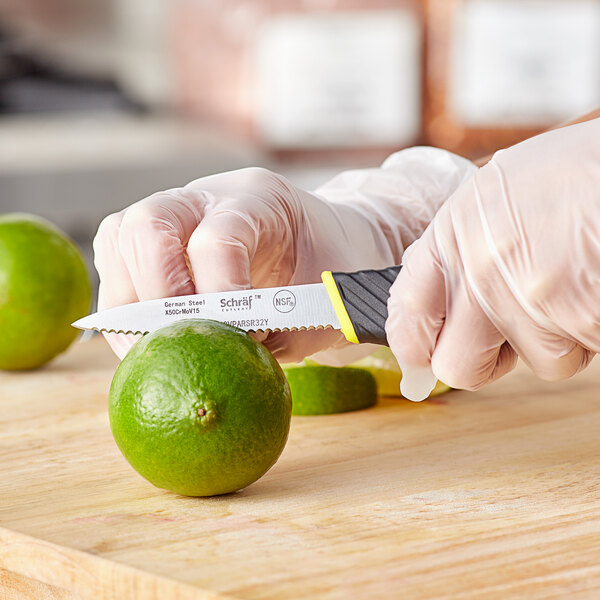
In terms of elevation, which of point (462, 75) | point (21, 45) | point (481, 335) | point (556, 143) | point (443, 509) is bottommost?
point (462, 75)

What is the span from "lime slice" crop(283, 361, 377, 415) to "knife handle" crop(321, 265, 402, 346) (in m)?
0.25

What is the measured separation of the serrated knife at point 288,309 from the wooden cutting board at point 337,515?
142 mm

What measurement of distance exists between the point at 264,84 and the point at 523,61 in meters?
1.27

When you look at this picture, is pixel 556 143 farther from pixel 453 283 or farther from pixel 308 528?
pixel 308 528

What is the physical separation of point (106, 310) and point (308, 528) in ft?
1.10

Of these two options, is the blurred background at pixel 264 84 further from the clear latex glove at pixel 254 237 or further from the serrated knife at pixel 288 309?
the serrated knife at pixel 288 309

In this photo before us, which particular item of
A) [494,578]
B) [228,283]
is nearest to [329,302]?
[228,283]

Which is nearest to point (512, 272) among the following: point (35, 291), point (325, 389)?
point (325, 389)

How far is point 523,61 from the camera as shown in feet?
14.4

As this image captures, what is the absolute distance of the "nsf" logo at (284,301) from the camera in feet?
2.94

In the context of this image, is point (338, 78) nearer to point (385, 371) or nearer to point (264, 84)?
point (264, 84)

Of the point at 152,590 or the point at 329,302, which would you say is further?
the point at 329,302

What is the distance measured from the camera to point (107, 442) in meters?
1.02

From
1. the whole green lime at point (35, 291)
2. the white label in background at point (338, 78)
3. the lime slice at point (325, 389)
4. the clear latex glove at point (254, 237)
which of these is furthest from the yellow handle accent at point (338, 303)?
the white label in background at point (338, 78)
